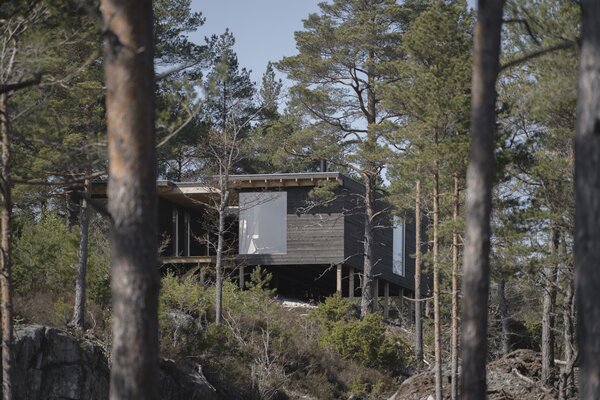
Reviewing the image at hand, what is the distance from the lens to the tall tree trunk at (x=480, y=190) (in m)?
10.7

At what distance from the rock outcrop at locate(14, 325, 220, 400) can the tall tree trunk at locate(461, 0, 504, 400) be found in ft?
36.8

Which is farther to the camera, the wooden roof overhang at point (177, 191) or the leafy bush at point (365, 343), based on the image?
the wooden roof overhang at point (177, 191)

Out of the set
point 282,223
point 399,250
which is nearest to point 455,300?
point 282,223

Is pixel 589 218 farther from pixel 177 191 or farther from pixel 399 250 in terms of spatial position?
pixel 399 250

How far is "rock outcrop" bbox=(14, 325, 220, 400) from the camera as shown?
19922 mm

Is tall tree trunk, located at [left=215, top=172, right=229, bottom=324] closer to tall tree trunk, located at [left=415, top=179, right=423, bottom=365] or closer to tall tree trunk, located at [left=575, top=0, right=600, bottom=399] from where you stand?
tall tree trunk, located at [left=415, top=179, right=423, bottom=365]

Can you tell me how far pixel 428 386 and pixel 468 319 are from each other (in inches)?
619

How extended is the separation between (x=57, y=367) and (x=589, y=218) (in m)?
14.7

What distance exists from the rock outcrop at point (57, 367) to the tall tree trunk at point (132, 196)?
11763 millimetres

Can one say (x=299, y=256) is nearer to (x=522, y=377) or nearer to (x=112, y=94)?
(x=522, y=377)

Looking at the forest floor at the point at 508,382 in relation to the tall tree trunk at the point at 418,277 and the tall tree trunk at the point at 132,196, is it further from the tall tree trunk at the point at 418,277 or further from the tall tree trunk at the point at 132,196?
the tall tree trunk at the point at 132,196

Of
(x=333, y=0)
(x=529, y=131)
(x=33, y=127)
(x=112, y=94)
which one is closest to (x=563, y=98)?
(x=529, y=131)

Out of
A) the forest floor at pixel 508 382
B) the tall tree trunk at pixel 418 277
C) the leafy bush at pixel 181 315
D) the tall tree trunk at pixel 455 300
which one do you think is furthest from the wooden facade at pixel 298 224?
the tall tree trunk at pixel 455 300

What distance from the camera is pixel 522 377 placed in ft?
81.7
